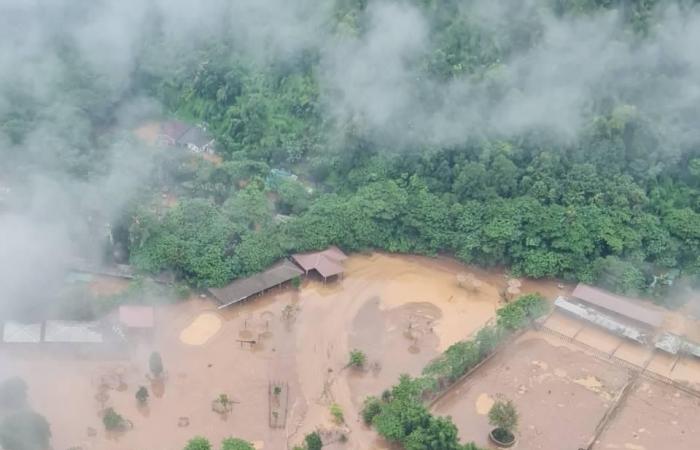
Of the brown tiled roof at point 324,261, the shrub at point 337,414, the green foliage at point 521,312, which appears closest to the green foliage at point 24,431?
the shrub at point 337,414

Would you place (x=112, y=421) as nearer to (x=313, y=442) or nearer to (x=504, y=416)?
(x=313, y=442)

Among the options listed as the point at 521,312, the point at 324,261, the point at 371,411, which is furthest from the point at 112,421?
the point at 521,312

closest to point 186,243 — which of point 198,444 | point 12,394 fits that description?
point 12,394

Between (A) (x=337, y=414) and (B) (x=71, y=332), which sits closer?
(A) (x=337, y=414)

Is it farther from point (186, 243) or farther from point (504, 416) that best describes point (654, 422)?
point (186, 243)

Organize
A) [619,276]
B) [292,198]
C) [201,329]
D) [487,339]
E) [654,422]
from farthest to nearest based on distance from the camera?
[292,198]
[619,276]
[201,329]
[487,339]
[654,422]

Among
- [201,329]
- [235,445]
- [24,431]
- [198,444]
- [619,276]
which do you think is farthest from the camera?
[619,276]

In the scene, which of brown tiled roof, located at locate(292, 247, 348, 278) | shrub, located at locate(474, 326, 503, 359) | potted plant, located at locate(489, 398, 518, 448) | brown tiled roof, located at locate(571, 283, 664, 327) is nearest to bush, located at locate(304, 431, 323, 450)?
potted plant, located at locate(489, 398, 518, 448)

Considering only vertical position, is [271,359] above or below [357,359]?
below

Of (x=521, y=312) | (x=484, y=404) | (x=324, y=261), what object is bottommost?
(x=484, y=404)

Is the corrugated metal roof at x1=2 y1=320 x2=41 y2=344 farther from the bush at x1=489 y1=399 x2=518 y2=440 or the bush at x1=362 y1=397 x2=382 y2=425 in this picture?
the bush at x1=489 y1=399 x2=518 y2=440
